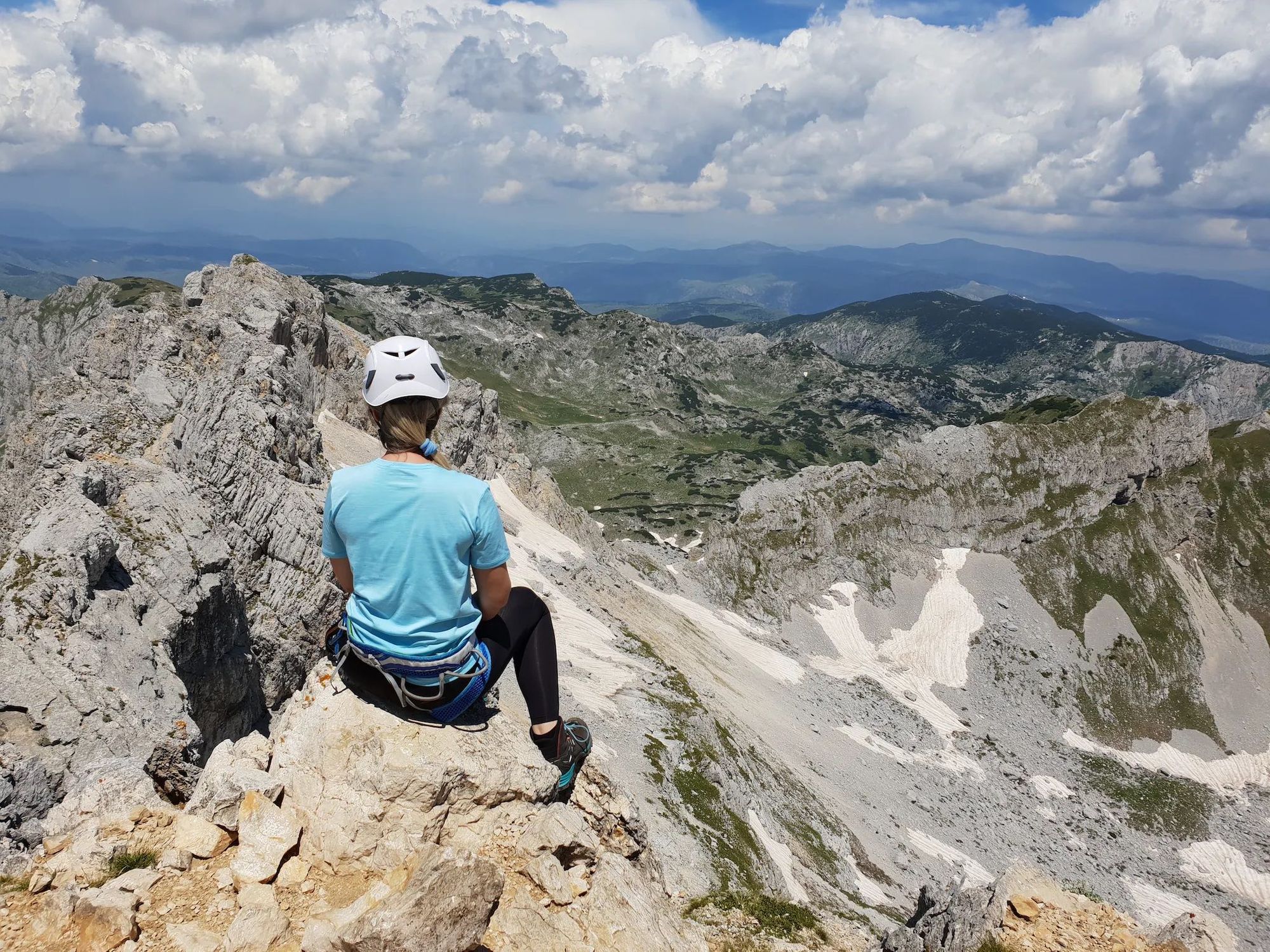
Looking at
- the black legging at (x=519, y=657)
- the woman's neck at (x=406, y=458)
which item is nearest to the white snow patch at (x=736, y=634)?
the black legging at (x=519, y=657)

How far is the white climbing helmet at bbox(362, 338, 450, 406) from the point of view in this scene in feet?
24.7

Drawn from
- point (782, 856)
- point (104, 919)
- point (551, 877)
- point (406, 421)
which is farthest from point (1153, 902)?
point (406, 421)

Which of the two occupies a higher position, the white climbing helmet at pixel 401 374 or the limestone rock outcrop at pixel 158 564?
the white climbing helmet at pixel 401 374

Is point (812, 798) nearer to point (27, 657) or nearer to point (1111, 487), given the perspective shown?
point (27, 657)

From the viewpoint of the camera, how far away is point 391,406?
24.9 ft

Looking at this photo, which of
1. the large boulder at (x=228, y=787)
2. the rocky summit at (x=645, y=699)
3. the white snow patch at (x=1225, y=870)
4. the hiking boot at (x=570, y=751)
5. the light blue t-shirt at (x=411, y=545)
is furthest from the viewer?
the white snow patch at (x=1225, y=870)

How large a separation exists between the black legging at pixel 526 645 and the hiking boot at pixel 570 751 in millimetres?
1122

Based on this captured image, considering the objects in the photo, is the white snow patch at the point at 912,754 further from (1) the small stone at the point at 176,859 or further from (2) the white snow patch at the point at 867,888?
(1) the small stone at the point at 176,859

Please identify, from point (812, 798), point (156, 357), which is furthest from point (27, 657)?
point (812, 798)

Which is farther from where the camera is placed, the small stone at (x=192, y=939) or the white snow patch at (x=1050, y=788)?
the white snow patch at (x=1050, y=788)

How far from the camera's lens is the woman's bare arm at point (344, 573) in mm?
8469

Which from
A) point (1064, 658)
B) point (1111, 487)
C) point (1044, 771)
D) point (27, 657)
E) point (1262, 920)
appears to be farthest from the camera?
point (1111, 487)

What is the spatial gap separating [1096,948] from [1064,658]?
405 feet

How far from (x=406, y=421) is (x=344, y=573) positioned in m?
2.40
